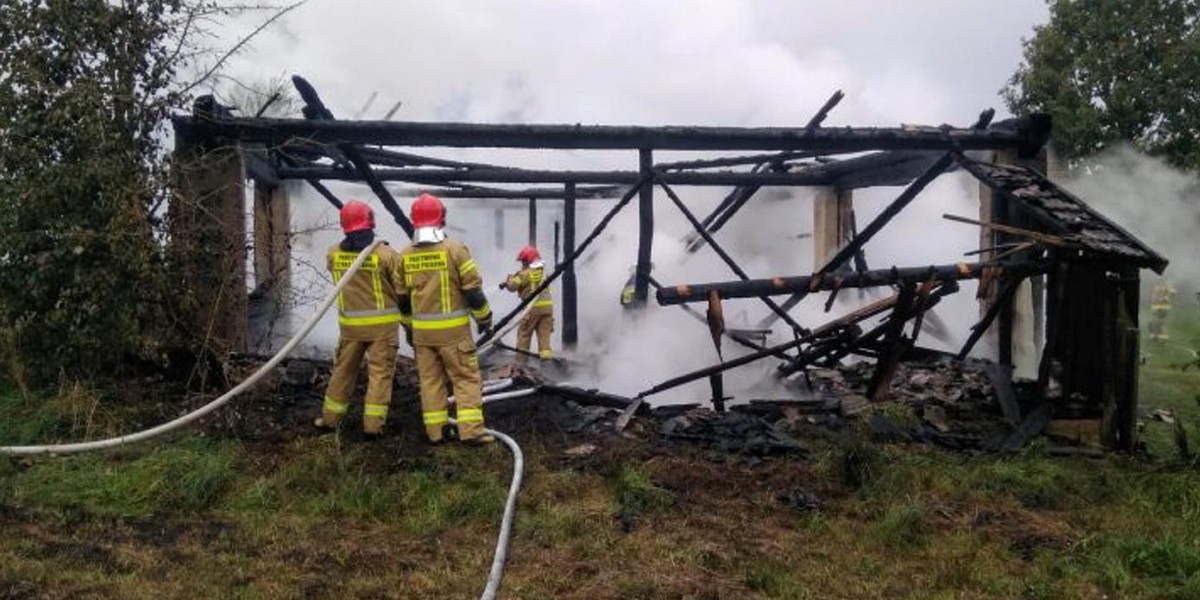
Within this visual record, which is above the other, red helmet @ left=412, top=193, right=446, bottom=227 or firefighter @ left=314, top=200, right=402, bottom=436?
red helmet @ left=412, top=193, right=446, bottom=227

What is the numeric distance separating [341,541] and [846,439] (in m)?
3.30

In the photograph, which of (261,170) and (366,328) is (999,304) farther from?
(261,170)

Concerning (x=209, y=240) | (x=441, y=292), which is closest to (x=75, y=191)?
(x=209, y=240)

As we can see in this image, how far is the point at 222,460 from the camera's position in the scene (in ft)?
20.5

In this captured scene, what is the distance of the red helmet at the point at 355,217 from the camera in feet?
24.1

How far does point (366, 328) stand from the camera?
7211mm

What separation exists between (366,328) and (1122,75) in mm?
18795

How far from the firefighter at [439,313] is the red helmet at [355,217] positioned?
1.50 feet

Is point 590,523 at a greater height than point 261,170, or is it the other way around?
point 261,170

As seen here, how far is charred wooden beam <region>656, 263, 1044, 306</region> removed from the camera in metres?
7.84

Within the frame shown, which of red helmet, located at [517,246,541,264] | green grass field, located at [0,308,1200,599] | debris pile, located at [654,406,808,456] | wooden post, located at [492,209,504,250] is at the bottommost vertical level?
green grass field, located at [0,308,1200,599]

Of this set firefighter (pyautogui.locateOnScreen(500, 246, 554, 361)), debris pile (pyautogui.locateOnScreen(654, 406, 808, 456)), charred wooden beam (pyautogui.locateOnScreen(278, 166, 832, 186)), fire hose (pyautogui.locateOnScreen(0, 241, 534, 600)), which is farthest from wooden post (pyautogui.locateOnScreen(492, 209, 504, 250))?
fire hose (pyautogui.locateOnScreen(0, 241, 534, 600))

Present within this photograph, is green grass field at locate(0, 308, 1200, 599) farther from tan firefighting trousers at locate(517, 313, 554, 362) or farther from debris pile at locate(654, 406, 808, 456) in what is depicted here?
tan firefighting trousers at locate(517, 313, 554, 362)

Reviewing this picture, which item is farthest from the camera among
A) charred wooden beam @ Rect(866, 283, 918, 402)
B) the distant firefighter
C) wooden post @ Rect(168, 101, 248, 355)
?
the distant firefighter
